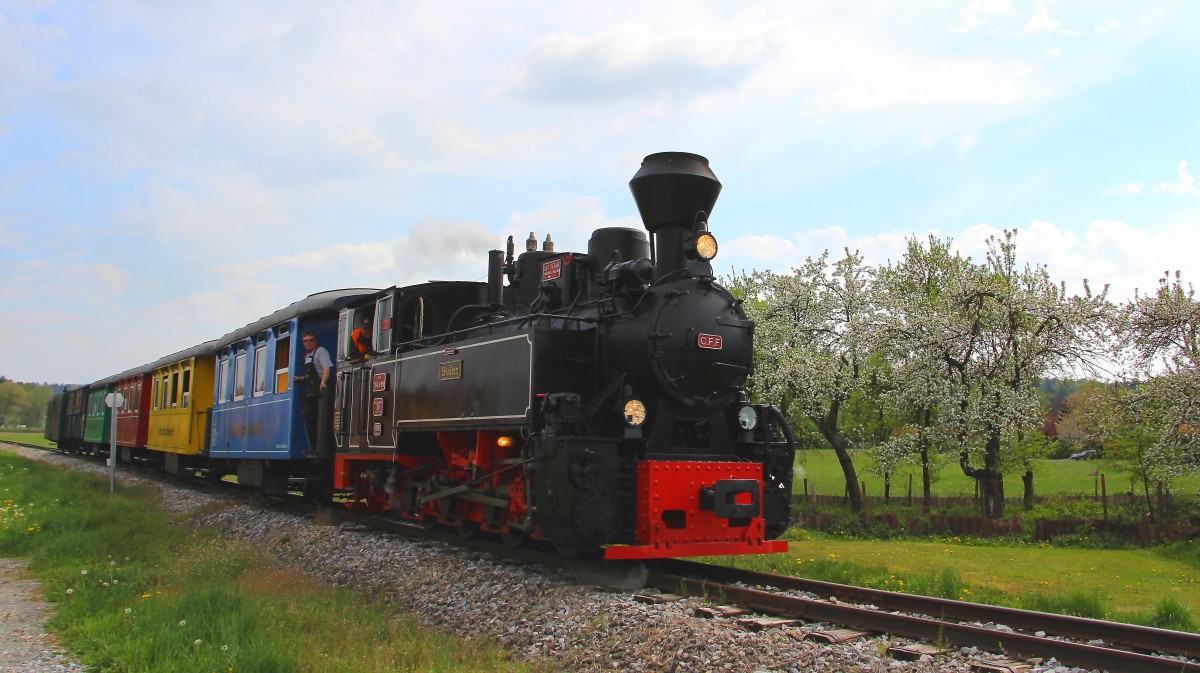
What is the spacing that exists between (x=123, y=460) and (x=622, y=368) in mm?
28716

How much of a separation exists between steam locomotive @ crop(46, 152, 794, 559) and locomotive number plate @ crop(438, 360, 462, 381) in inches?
0.9

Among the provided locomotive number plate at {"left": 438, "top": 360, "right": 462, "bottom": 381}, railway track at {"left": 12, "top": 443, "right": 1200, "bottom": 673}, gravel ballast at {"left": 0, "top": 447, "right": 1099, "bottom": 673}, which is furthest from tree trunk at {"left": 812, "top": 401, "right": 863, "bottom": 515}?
railway track at {"left": 12, "top": 443, "right": 1200, "bottom": 673}

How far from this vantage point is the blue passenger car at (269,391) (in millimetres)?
13492

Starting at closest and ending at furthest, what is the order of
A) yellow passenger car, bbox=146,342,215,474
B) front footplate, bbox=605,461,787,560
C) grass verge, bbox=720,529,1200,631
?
grass verge, bbox=720,529,1200,631
front footplate, bbox=605,461,787,560
yellow passenger car, bbox=146,342,215,474

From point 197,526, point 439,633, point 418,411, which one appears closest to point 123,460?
point 197,526

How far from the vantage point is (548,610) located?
666cm

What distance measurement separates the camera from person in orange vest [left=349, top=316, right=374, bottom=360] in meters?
12.0

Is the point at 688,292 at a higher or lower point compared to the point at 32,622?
higher

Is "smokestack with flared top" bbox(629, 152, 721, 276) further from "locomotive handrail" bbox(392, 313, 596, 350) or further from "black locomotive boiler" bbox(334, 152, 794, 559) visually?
"locomotive handrail" bbox(392, 313, 596, 350)

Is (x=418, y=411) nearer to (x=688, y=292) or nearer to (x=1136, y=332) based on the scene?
(x=688, y=292)

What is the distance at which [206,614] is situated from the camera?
6.23 m

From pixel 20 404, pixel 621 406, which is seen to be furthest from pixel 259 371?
pixel 20 404

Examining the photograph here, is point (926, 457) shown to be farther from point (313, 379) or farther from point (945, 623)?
point (945, 623)

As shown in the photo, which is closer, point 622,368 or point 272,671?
point 272,671
